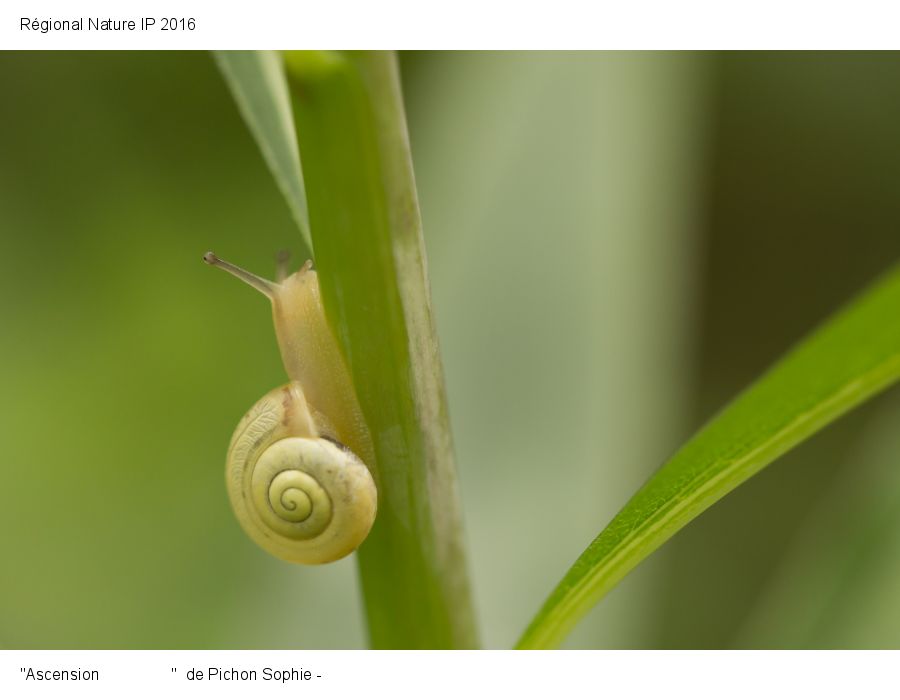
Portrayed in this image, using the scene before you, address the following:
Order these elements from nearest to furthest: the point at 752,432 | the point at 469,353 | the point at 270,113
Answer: the point at 752,432
the point at 270,113
the point at 469,353

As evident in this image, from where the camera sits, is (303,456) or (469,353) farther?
(469,353)

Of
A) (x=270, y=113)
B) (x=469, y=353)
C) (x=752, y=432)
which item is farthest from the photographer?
(x=469, y=353)
